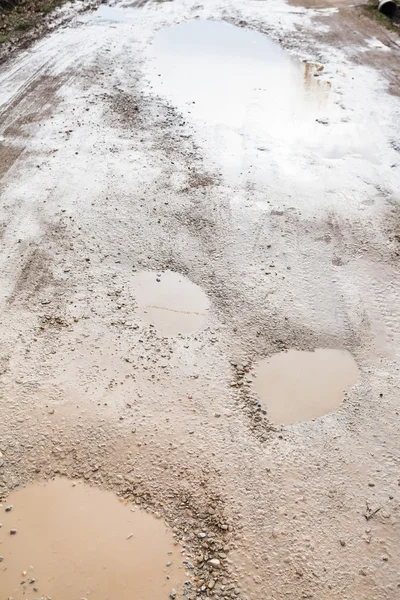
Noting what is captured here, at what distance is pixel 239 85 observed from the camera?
9.60 meters

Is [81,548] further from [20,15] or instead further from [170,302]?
[20,15]

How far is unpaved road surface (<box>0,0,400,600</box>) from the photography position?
3738 millimetres

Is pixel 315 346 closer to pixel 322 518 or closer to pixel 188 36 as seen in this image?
pixel 322 518

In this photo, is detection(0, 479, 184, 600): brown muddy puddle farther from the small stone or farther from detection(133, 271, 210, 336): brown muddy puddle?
detection(133, 271, 210, 336): brown muddy puddle

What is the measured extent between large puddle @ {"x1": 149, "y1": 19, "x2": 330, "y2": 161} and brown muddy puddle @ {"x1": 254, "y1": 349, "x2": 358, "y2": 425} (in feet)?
13.2

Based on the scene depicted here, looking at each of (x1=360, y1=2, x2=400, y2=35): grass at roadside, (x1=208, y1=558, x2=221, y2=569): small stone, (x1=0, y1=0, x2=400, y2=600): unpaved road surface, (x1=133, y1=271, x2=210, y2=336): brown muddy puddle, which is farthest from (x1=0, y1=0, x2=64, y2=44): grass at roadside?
(x1=208, y1=558, x2=221, y2=569): small stone

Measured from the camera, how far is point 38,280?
18.4 ft

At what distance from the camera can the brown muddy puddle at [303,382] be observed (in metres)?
4.42

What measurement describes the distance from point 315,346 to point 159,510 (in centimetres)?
221

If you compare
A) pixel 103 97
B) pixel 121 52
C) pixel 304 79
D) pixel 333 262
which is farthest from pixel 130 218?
pixel 121 52

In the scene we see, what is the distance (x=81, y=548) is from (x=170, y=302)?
2.61m

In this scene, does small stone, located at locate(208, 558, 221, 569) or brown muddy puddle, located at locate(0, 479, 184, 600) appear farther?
small stone, located at locate(208, 558, 221, 569)

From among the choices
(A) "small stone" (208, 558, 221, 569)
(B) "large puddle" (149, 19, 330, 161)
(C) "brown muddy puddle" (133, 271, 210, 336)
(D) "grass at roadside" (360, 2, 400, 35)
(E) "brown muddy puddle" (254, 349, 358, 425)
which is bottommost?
A: (A) "small stone" (208, 558, 221, 569)

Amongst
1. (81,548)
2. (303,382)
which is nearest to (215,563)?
(81,548)
